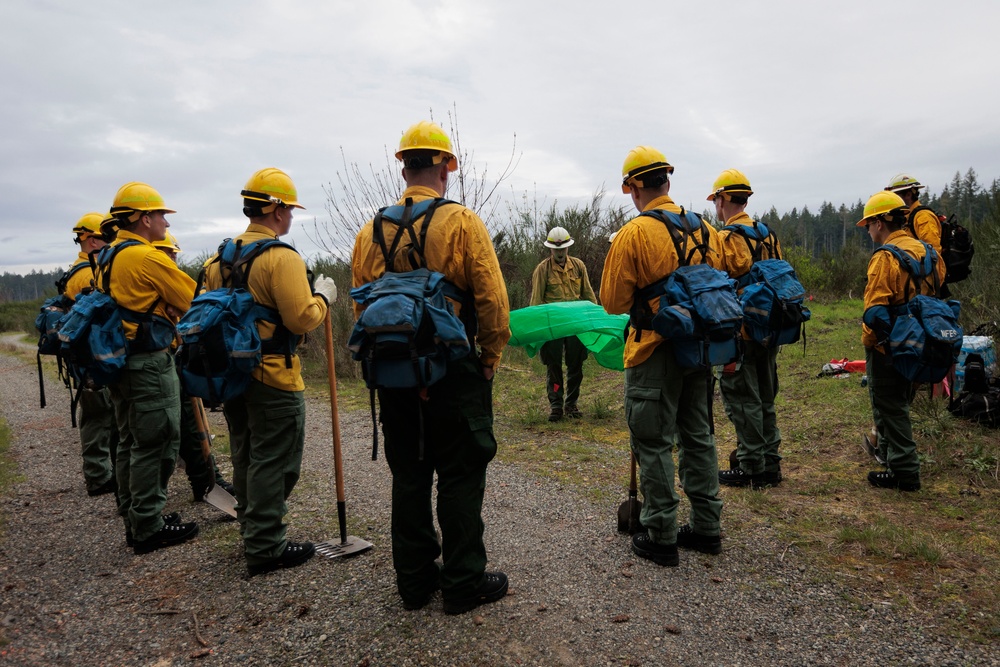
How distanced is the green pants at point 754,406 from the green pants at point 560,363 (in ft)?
8.58

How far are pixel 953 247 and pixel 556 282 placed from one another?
4055 mm

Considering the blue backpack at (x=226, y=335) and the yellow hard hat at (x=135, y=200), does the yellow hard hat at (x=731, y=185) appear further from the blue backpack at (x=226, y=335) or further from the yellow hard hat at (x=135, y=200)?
the yellow hard hat at (x=135, y=200)

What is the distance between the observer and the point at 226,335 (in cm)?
349

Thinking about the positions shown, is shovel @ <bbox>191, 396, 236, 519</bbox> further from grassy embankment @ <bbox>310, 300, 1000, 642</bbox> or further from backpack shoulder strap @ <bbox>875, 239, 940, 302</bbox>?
backpack shoulder strap @ <bbox>875, 239, 940, 302</bbox>

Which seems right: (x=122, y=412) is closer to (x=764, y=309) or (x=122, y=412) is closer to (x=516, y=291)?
(x=764, y=309)

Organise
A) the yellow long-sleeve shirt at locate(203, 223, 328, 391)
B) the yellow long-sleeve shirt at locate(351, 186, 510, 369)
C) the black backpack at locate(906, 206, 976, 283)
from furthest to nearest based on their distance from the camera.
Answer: the black backpack at locate(906, 206, 976, 283)
the yellow long-sleeve shirt at locate(203, 223, 328, 391)
the yellow long-sleeve shirt at locate(351, 186, 510, 369)

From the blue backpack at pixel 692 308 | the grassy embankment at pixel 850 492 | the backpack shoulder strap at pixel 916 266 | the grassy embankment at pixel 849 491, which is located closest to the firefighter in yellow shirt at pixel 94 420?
the grassy embankment at pixel 849 491

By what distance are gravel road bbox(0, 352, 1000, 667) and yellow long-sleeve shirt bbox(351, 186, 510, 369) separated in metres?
1.38

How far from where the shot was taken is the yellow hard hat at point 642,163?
3.79 meters

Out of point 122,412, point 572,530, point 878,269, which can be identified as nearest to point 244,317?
point 122,412

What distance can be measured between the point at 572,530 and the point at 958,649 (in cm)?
219

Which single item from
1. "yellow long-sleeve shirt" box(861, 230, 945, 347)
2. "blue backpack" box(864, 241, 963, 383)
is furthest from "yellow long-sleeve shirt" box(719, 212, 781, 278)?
"blue backpack" box(864, 241, 963, 383)

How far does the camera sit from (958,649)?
9.07 ft

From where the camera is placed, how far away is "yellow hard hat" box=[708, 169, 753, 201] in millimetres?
4848
